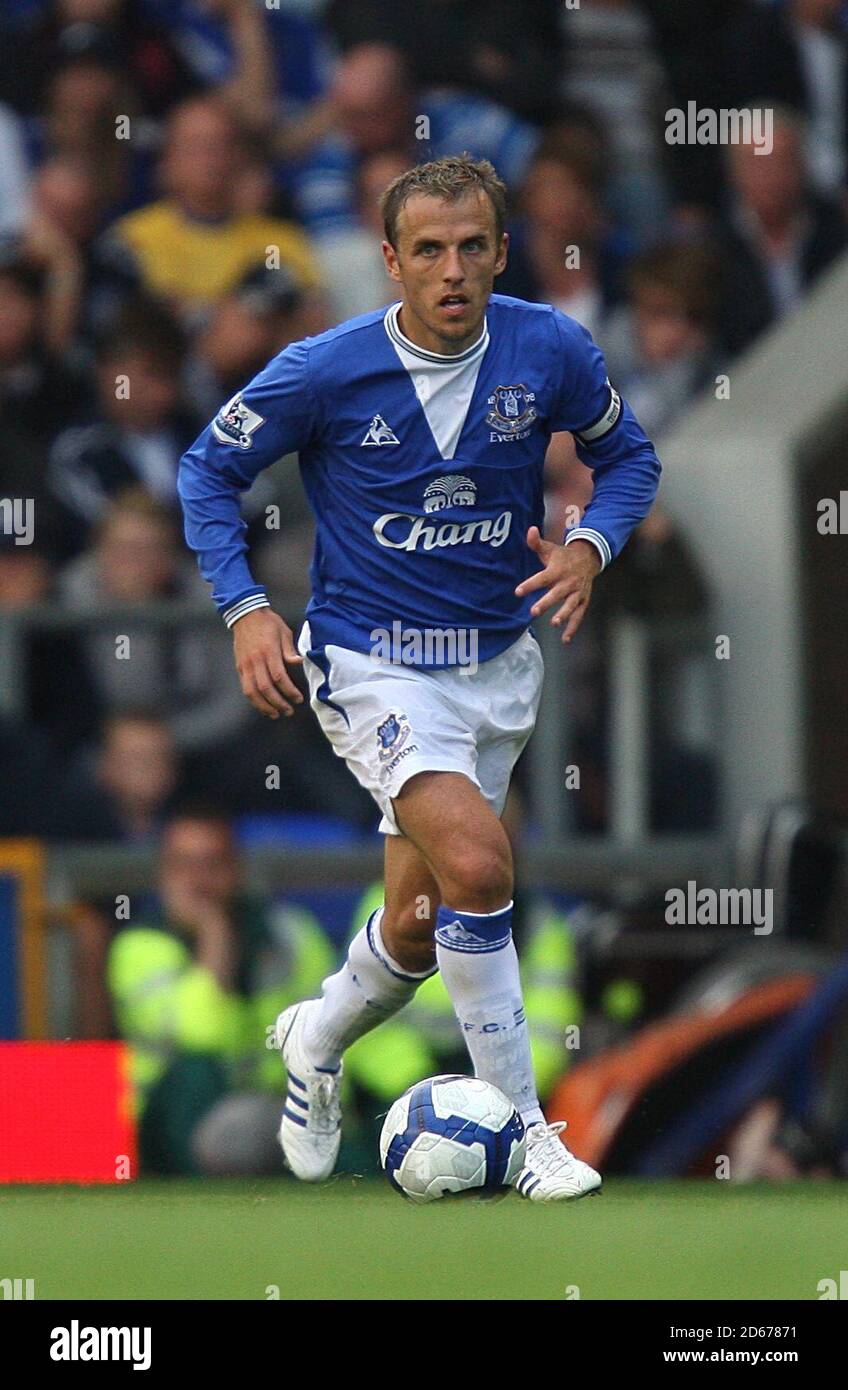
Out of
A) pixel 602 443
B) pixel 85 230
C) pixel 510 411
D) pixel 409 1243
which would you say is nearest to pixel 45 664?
pixel 85 230

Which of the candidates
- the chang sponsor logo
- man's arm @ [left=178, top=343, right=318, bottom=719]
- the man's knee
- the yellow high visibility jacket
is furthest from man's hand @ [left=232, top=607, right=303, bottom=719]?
the yellow high visibility jacket

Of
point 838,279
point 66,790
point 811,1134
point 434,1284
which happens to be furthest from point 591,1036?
point 838,279

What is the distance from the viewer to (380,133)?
32.8 ft

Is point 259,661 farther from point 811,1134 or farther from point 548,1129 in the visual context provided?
point 811,1134

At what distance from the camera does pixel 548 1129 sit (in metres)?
5.41

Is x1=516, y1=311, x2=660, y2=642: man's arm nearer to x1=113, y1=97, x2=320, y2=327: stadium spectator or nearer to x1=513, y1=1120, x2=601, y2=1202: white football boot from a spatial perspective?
x1=513, y1=1120, x2=601, y2=1202: white football boot

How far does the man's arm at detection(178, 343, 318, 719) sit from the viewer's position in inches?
205

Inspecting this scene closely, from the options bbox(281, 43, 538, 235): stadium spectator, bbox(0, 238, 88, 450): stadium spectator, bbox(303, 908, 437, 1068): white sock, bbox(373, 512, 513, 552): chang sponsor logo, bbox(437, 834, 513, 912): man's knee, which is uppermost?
bbox(281, 43, 538, 235): stadium spectator

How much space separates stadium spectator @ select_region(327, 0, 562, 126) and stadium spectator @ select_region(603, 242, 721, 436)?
920 millimetres

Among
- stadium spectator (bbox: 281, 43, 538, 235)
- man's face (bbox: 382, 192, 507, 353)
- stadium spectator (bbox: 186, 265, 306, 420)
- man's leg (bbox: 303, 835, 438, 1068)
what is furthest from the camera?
stadium spectator (bbox: 281, 43, 538, 235)

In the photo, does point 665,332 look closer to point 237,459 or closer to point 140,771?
point 140,771

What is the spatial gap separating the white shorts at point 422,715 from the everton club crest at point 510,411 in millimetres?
521

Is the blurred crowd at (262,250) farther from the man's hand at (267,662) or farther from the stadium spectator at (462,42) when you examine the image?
the man's hand at (267,662)

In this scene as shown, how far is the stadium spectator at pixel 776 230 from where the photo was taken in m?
10.0
